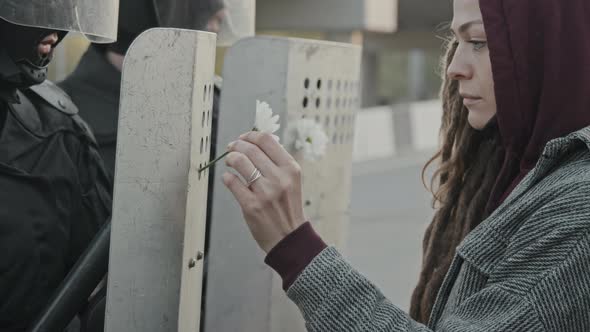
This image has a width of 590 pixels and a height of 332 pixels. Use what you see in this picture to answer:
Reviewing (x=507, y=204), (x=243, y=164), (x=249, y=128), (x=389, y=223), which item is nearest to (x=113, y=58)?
(x=249, y=128)

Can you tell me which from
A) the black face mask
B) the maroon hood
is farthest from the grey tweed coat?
the black face mask

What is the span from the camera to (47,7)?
2.03m

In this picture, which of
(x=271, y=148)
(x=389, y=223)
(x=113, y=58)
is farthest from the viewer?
(x=389, y=223)

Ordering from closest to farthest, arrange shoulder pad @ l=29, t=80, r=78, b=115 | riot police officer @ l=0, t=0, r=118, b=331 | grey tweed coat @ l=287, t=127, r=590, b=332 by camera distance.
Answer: grey tweed coat @ l=287, t=127, r=590, b=332 → riot police officer @ l=0, t=0, r=118, b=331 → shoulder pad @ l=29, t=80, r=78, b=115

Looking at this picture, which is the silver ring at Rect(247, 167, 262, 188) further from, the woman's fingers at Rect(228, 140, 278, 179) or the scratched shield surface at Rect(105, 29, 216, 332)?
the scratched shield surface at Rect(105, 29, 216, 332)

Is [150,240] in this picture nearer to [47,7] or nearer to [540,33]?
[47,7]

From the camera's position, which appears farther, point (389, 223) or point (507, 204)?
point (389, 223)

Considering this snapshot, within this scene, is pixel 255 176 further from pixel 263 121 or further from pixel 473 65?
pixel 473 65

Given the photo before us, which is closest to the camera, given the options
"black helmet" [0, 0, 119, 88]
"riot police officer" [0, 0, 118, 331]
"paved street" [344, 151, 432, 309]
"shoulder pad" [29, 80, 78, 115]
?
"black helmet" [0, 0, 119, 88]

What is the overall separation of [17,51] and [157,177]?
0.76 meters

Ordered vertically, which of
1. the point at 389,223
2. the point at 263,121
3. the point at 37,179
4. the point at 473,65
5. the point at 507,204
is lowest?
the point at 389,223

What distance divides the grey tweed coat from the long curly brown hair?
524 millimetres

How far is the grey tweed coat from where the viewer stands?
160 centimetres

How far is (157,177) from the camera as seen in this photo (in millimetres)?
1753
